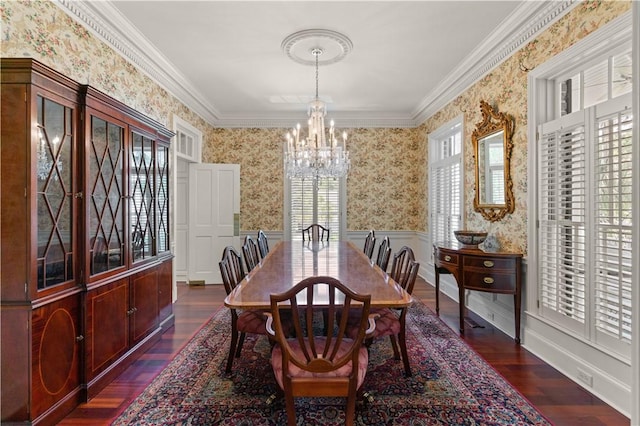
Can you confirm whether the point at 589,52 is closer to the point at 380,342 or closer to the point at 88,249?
the point at 380,342

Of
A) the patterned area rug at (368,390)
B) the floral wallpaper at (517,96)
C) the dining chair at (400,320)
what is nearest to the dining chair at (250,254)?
the patterned area rug at (368,390)

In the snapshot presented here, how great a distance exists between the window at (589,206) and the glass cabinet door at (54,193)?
3451 mm

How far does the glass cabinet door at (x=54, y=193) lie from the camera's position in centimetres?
187

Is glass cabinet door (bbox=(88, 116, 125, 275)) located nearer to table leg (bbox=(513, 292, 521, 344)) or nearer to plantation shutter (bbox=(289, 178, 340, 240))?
table leg (bbox=(513, 292, 521, 344))

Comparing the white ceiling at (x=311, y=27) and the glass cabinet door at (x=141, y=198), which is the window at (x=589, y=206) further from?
the glass cabinet door at (x=141, y=198)

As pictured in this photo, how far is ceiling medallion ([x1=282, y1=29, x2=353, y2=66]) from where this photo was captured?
3.09 meters

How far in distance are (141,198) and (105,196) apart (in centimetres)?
53

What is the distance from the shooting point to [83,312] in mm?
2150

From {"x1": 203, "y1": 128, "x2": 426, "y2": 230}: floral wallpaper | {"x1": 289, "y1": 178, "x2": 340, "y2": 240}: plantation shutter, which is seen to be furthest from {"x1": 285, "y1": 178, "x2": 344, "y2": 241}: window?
{"x1": 203, "y1": 128, "x2": 426, "y2": 230}: floral wallpaper

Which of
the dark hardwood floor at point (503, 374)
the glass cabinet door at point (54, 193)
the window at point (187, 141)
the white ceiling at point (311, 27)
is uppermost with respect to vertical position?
the white ceiling at point (311, 27)

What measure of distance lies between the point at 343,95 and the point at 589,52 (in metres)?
3.03

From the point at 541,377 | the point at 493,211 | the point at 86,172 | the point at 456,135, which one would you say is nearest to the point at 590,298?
the point at 541,377

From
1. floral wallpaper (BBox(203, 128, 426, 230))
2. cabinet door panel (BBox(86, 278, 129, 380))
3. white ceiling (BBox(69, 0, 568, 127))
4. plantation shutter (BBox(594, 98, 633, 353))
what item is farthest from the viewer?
floral wallpaper (BBox(203, 128, 426, 230))

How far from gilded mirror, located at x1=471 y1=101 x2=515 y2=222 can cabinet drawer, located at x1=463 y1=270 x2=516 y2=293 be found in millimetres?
700
